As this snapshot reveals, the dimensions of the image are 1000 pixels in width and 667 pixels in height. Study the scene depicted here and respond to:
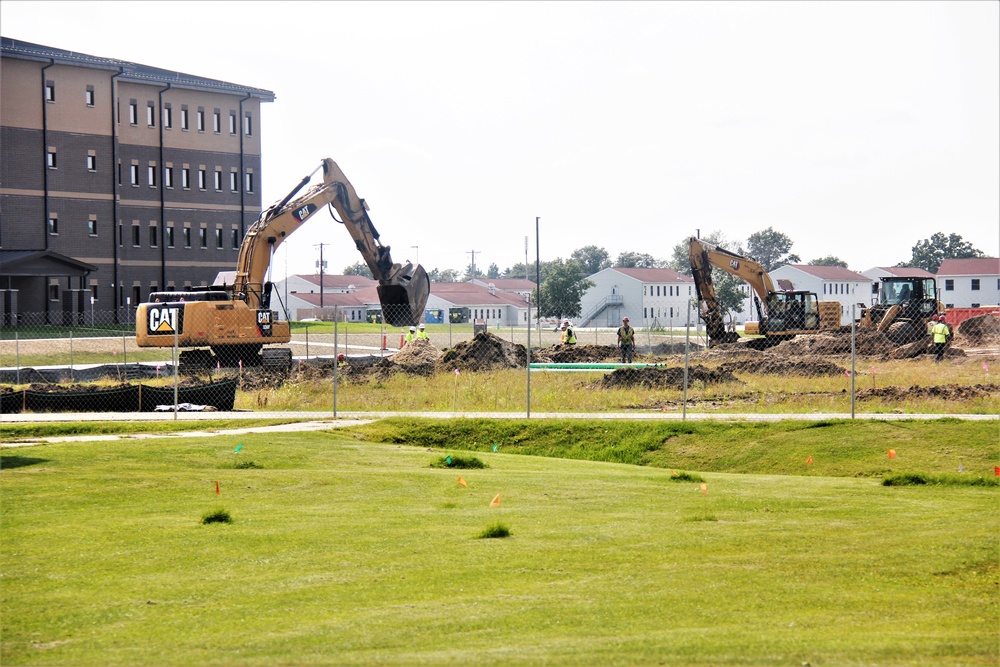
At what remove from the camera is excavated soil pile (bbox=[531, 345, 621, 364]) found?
4712 cm

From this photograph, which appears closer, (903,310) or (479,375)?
(479,375)

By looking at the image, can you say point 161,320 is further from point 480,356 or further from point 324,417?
point 324,417

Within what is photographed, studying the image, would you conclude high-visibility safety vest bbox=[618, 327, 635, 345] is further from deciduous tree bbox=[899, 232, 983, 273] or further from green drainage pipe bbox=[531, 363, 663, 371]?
deciduous tree bbox=[899, 232, 983, 273]

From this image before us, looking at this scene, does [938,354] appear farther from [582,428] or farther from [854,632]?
[854,632]

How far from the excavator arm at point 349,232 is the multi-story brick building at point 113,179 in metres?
27.7

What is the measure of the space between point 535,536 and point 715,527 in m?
1.93

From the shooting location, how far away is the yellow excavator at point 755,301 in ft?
171

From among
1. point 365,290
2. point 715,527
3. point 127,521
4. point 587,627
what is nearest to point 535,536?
point 715,527

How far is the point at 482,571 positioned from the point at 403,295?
37.1 metres

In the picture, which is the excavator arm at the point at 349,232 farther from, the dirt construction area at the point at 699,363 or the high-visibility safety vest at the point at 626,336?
the high-visibility safety vest at the point at 626,336

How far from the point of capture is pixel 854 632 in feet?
25.7

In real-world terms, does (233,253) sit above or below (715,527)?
above

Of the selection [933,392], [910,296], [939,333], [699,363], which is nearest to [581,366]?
[699,363]

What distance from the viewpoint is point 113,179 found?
76.0 meters
